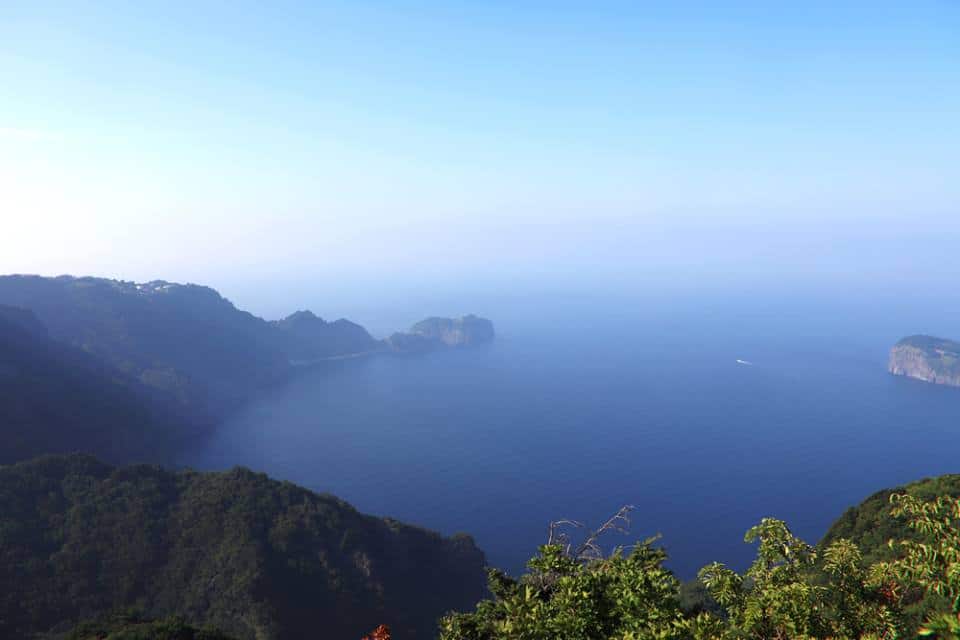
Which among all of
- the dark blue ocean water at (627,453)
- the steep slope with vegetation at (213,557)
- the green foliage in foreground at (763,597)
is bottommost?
the dark blue ocean water at (627,453)

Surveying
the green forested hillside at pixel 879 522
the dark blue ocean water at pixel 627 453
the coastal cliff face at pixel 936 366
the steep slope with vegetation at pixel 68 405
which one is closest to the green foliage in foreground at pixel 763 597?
the green forested hillside at pixel 879 522

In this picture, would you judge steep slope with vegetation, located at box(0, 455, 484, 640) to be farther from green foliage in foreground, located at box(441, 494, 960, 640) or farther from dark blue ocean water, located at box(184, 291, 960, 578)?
green foliage in foreground, located at box(441, 494, 960, 640)

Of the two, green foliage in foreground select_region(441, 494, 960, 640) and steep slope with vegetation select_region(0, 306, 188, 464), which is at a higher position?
green foliage in foreground select_region(441, 494, 960, 640)

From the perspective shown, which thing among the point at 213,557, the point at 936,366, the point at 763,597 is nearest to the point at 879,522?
the point at 763,597

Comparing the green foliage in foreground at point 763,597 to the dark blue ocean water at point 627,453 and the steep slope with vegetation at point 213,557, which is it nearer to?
the steep slope with vegetation at point 213,557

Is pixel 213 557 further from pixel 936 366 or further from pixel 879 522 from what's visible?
pixel 936 366

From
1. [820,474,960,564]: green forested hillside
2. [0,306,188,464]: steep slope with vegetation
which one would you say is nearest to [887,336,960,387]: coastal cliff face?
[820,474,960,564]: green forested hillside
